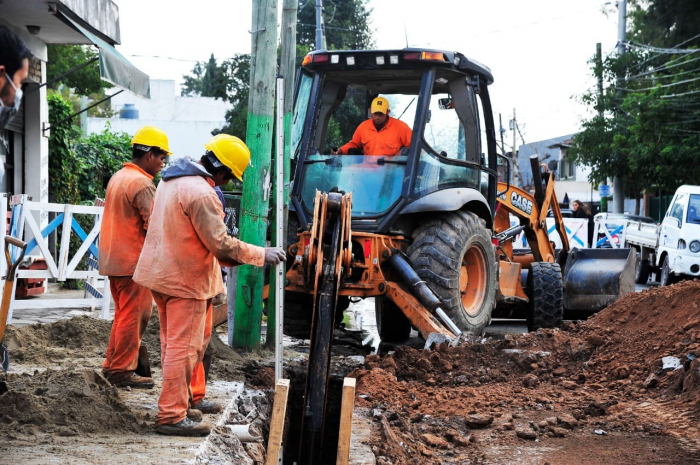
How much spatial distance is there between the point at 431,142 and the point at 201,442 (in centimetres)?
443

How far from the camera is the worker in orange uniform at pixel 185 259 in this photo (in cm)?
520

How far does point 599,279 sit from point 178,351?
7.27 meters

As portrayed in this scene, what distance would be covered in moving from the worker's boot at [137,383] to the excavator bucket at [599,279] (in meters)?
6.31

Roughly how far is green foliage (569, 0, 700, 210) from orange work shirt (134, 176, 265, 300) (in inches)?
802

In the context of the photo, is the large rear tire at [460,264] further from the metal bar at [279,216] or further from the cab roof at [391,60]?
the metal bar at [279,216]

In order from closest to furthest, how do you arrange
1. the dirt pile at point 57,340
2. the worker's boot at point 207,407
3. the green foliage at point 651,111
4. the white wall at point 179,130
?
the worker's boot at point 207,407 → the dirt pile at point 57,340 → the green foliage at point 651,111 → the white wall at point 179,130

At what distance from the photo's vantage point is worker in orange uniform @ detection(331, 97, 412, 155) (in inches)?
337

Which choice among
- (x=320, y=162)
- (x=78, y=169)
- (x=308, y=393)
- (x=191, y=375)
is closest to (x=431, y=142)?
(x=320, y=162)

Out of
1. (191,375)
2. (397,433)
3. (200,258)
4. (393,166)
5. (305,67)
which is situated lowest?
(397,433)

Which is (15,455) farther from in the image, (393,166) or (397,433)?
(393,166)

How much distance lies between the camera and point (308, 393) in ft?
20.1

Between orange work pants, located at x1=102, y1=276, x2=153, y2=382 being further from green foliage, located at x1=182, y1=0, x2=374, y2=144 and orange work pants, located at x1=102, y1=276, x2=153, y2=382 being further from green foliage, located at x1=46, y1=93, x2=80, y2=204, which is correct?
green foliage, located at x1=182, y1=0, x2=374, y2=144

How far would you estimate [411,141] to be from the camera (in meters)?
8.32

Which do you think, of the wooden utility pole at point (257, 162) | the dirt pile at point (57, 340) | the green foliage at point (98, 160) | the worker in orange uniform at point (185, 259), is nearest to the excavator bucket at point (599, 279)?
the wooden utility pole at point (257, 162)
